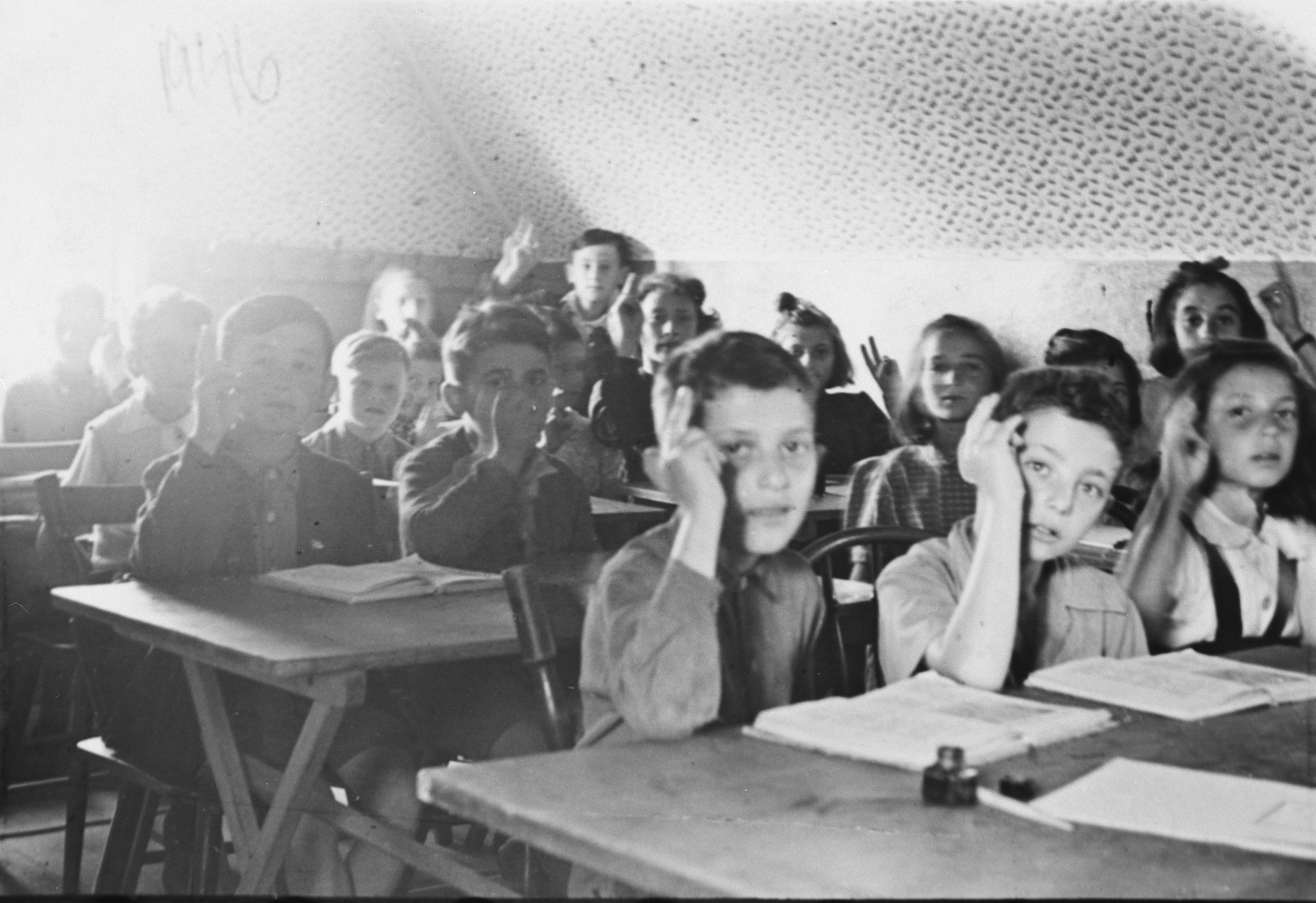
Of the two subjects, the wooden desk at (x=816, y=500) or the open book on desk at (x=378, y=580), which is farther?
the open book on desk at (x=378, y=580)

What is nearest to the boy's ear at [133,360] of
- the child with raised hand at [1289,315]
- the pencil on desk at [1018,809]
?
the pencil on desk at [1018,809]

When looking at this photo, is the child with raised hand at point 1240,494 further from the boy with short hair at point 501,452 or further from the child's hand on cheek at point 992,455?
the boy with short hair at point 501,452

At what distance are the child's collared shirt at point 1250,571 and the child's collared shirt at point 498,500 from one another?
1.11 meters

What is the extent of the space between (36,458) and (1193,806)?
196cm

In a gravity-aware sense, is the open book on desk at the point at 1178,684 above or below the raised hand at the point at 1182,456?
below

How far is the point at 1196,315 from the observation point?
2.79 metres

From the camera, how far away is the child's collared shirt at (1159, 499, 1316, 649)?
2770 mm

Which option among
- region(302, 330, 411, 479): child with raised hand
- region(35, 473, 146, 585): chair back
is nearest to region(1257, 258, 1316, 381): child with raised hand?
region(302, 330, 411, 479): child with raised hand

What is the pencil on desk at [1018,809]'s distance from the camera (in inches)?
52.6

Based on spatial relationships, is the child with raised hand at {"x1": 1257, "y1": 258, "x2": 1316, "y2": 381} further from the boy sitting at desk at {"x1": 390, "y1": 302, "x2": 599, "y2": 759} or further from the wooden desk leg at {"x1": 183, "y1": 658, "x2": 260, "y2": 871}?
the wooden desk leg at {"x1": 183, "y1": 658, "x2": 260, "y2": 871}

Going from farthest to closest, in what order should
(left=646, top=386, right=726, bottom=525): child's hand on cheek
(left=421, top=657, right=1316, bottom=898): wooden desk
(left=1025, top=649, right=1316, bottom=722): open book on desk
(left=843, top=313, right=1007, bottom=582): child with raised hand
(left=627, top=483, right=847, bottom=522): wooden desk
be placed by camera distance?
1. (left=843, top=313, right=1007, bottom=582): child with raised hand
2. (left=627, top=483, right=847, bottom=522): wooden desk
3. (left=646, top=386, right=726, bottom=525): child's hand on cheek
4. (left=1025, top=649, right=1316, bottom=722): open book on desk
5. (left=421, top=657, right=1316, bottom=898): wooden desk

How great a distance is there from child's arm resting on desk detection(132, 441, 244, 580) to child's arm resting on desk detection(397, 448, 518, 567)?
0.95 ft

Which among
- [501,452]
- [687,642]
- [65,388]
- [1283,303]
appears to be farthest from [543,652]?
[1283,303]

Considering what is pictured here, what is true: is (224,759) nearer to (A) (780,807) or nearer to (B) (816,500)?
(B) (816,500)
